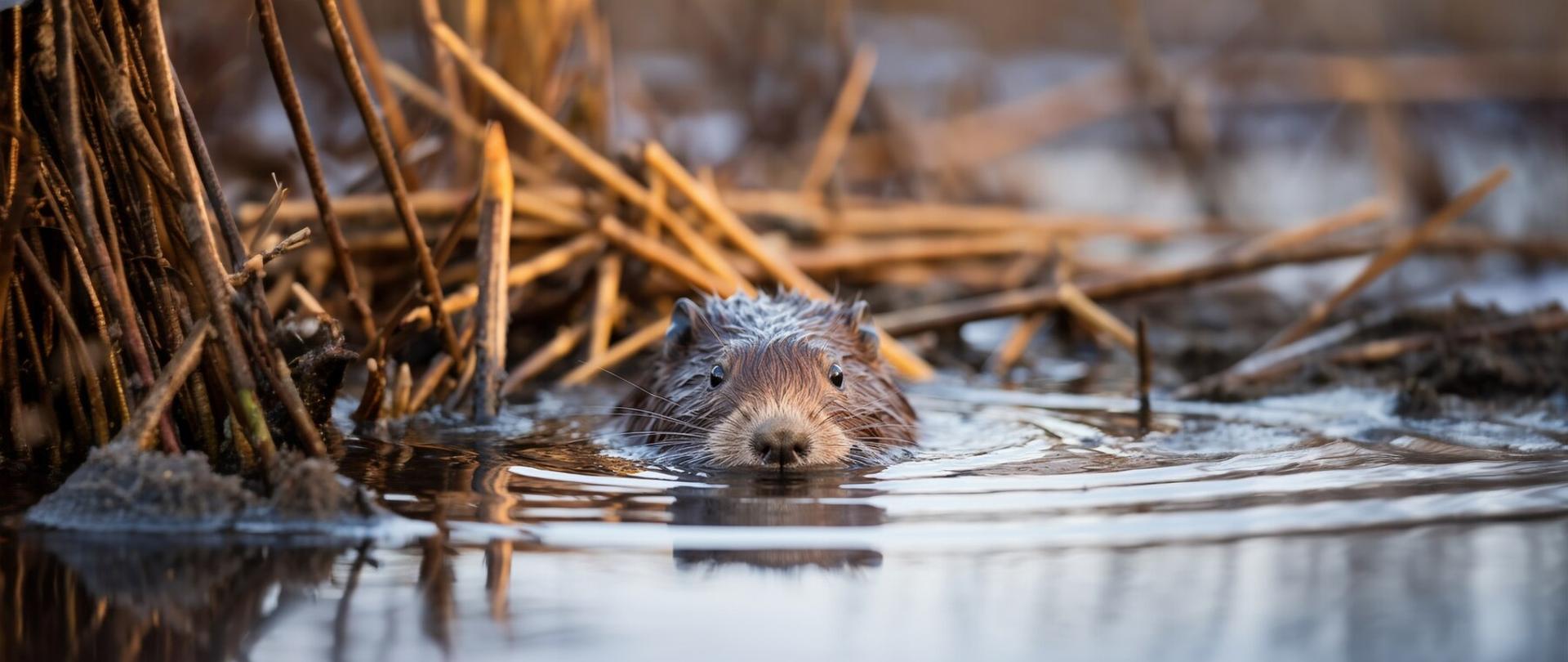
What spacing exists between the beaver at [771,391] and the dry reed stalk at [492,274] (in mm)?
439

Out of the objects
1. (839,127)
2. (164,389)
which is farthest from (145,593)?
(839,127)

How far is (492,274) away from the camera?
15.9 ft

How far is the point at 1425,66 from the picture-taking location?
36.9 ft

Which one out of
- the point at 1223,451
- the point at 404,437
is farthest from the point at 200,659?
the point at 1223,451

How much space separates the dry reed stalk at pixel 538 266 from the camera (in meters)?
5.18

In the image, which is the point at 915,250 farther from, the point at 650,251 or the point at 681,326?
the point at 681,326

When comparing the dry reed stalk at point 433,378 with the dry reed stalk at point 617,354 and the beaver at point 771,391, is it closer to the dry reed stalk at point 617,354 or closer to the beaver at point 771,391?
the beaver at point 771,391

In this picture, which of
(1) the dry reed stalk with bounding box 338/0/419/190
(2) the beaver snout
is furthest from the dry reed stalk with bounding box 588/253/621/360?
(2) the beaver snout

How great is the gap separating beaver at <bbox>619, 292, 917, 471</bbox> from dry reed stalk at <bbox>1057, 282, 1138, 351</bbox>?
1.52 meters

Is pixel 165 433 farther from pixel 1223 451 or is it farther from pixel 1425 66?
pixel 1425 66

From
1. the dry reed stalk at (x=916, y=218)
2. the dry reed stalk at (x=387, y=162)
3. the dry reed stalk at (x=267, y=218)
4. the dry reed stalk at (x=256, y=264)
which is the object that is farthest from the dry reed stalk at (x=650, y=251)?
the dry reed stalk at (x=256, y=264)

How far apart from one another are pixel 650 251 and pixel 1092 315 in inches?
74.4

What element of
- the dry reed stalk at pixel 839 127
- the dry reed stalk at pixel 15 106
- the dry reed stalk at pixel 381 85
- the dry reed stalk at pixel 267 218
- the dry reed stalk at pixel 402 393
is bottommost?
the dry reed stalk at pixel 402 393

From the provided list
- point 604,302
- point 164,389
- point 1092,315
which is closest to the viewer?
point 164,389
